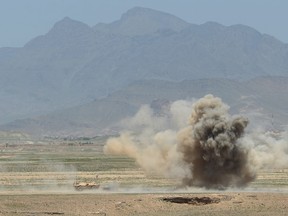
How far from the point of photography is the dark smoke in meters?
92.8

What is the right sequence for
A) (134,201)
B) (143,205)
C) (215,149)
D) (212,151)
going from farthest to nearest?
(212,151), (215,149), (134,201), (143,205)

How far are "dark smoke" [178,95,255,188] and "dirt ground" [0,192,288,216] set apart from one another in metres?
9.14

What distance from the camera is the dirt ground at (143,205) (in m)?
75.0

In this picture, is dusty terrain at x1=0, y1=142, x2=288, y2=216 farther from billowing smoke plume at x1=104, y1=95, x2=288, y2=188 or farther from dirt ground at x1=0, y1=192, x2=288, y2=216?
billowing smoke plume at x1=104, y1=95, x2=288, y2=188

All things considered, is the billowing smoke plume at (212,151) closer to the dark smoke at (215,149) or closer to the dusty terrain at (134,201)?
the dark smoke at (215,149)

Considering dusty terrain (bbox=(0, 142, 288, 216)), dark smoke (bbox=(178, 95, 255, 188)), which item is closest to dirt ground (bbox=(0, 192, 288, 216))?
dusty terrain (bbox=(0, 142, 288, 216))

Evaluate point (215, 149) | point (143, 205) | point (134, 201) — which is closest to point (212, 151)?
point (215, 149)

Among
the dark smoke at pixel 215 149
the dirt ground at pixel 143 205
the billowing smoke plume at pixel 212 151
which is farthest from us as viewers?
the billowing smoke plume at pixel 212 151

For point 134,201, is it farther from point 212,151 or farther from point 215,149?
point 212,151

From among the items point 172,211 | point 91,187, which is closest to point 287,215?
point 172,211

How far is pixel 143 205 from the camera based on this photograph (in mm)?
78500

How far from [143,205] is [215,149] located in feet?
55.2

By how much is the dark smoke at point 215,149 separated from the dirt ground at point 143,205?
360 inches

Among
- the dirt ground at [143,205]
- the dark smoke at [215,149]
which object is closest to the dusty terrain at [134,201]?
the dirt ground at [143,205]
